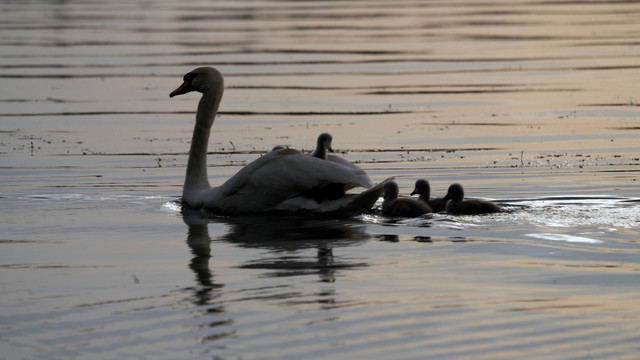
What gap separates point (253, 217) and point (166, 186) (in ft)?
7.45

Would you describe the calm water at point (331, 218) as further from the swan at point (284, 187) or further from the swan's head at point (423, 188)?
the swan's head at point (423, 188)

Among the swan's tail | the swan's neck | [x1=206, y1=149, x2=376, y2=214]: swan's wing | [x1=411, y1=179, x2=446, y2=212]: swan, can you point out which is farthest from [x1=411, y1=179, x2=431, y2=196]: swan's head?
the swan's neck

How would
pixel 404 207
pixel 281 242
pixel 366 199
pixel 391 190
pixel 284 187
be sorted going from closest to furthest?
1. pixel 281 242
2. pixel 404 207
3. pixel 366 199
4. pixel 284 187
5. pixel 391 190

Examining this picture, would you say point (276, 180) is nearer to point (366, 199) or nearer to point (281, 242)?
point (366, 199)

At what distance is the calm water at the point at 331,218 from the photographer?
26.9 ft

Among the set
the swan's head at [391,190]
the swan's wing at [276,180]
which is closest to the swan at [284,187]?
the swan's wing at [276,180]

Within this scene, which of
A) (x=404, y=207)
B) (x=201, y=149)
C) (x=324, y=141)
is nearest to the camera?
(x=404, y=207)

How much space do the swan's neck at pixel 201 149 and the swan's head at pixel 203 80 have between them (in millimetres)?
66

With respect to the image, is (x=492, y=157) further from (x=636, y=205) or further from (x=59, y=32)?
(x=59, y=32)

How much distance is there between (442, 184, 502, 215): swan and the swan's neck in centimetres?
273

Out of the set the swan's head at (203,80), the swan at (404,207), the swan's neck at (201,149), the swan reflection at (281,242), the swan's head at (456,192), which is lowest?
the swan reflection at (281,242)

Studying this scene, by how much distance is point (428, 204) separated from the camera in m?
12.9

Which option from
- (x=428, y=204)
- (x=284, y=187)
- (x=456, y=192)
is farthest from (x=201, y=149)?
(x=456, y=192)

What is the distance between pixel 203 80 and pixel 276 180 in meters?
2.21
